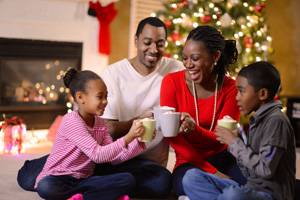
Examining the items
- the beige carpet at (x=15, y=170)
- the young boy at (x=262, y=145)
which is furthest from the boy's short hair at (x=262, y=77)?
the beige carpet at (x=15, y=170)

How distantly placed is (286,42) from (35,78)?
11.3 feet

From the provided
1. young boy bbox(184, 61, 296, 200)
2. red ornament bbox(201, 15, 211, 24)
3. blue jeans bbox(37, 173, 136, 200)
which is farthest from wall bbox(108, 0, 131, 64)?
young boy bbox(184, 61, 296, 200)

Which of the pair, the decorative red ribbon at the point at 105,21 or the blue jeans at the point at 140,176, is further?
the decorative red ribbon at the point at 105,21

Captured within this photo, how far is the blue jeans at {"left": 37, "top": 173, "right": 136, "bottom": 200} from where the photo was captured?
2.08m

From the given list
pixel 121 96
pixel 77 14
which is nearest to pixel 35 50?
pixel 77 14

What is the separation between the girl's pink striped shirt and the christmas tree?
8.29ft

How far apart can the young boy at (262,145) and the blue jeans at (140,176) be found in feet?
1.46

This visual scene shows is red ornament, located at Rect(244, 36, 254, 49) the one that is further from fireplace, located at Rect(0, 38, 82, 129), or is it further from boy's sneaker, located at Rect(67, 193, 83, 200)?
boy's sneaker, located at Rect(67, 193, 83, 200)

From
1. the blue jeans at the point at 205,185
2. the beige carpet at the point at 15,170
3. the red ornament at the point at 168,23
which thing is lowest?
the beige carpet at the point at 15,170

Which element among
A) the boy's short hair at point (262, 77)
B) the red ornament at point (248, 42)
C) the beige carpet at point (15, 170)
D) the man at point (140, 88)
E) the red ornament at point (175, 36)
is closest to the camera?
the boy's short hair at point (262, 77)

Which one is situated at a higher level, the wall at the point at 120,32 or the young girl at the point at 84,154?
the wall at the point at 120,32

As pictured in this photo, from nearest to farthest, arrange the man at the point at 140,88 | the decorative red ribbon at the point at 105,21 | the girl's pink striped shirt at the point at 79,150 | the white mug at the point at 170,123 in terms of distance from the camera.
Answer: the white mug at the point at 170,123 < the girl's pink striped shirt at the point at 79,150 < the man at the point at 140,88 < the decorative red ribbon at the point at 105,21

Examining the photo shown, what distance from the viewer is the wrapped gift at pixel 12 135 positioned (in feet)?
11.4

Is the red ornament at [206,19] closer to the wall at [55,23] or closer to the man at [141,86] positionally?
the wall at [55,23]
